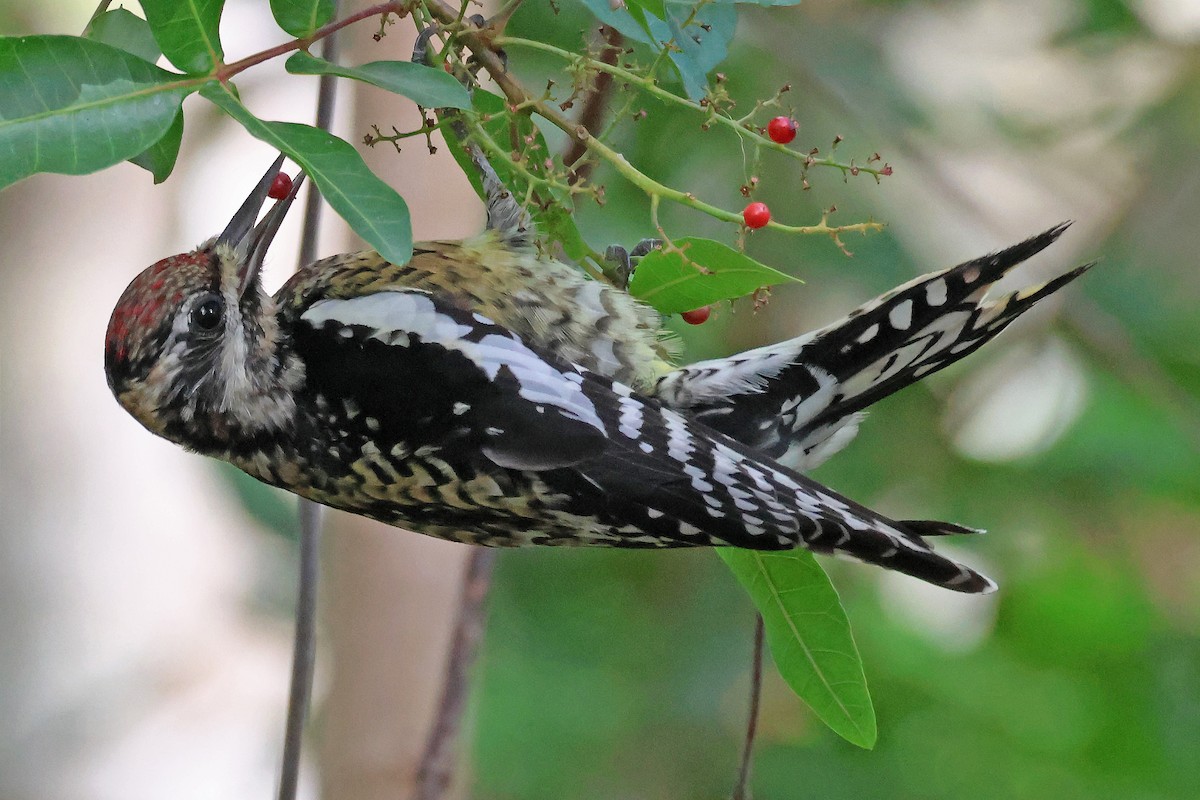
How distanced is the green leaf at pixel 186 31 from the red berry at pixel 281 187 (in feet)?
1.66

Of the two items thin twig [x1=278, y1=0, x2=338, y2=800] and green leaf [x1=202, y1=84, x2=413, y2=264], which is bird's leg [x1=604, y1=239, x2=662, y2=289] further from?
green leaf [x1=202, y1=84, x2=413, y2=264]

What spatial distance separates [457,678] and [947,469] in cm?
160

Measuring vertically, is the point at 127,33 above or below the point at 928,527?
above

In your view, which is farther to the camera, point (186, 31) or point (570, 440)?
point (570, 440)

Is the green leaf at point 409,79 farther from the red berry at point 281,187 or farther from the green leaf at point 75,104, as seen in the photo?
the red berry at point 281,187

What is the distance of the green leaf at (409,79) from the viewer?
111cm

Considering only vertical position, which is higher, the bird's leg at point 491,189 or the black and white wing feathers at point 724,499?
the bird's leg at point 491,189

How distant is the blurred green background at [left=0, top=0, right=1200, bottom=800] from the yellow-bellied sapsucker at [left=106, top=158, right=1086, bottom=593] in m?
0.60

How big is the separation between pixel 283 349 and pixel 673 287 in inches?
23.6

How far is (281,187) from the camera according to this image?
66.3 inches

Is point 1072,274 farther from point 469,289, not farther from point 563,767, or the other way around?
point 563,767

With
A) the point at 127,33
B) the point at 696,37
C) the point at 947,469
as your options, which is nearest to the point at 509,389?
the point at 696,37

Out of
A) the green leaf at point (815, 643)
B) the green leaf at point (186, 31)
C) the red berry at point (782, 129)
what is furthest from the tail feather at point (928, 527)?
the green leaf at point (186, 31)

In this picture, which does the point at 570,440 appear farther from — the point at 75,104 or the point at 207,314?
the point at 75,104
